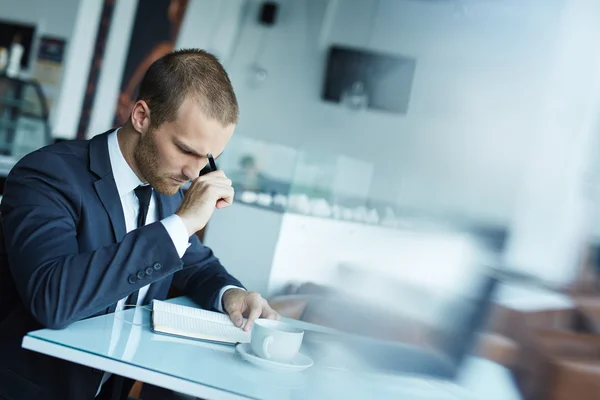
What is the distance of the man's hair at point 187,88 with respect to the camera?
149cm

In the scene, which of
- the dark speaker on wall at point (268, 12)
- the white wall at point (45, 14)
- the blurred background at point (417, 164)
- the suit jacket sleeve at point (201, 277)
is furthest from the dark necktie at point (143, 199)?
the white wall at point (45, 14)

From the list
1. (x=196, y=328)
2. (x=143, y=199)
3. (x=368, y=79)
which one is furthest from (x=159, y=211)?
(x=368, y=79)

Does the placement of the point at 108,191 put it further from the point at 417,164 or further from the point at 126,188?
the point at 417,164

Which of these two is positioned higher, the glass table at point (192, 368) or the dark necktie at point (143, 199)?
the dark necktie at point (143, 199)

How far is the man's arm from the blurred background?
1493 mm

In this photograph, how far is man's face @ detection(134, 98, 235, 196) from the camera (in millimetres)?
1475

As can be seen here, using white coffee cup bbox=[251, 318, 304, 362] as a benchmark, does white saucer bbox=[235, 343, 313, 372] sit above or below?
below

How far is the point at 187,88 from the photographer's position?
1496mm

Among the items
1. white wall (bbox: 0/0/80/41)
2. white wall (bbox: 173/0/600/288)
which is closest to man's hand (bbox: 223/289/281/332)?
white wall (bbox: 173/0/600/288)

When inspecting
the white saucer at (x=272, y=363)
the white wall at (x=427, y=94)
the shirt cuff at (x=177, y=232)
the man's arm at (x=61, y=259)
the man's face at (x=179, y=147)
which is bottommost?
the white saucer at (x=272, y=363)

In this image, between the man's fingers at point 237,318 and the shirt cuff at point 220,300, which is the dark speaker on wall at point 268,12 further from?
the man's fingers at point 237,318

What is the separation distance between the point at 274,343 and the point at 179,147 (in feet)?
1.80

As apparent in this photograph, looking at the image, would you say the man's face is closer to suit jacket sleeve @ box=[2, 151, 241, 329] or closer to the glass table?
suit jacket sleeve @ box=[2, 151, 241, 329]

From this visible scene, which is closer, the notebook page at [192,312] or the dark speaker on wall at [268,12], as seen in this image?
the notebook page at [192,312]
